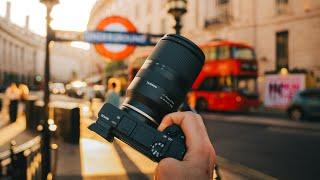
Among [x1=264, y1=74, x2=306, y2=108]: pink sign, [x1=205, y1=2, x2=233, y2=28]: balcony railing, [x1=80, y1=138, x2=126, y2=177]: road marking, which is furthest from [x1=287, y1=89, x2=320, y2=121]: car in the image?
[x1=205, y1=2, x2=233, y2=28]: balcony railing

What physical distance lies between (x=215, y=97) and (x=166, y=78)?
17.5 meters

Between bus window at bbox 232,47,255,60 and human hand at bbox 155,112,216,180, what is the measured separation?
17456 millimetres

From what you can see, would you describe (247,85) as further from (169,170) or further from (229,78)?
(169,170)

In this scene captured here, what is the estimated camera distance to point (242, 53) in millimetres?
18656

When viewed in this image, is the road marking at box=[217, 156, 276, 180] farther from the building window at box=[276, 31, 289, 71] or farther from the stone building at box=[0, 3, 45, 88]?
the stone building at box=[0, 3, 45, 88]

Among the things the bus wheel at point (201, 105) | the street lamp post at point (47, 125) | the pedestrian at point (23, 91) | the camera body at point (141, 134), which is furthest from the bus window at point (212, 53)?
the camera body at point (141, 134)

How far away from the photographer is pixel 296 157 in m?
7.66

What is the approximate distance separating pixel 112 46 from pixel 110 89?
144 inches

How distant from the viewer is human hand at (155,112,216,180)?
119cm

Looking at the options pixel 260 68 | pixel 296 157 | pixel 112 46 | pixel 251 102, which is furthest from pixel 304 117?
pixel 112 46

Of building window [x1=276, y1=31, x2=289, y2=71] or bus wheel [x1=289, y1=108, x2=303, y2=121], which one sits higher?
building window [x1=276, y1=31, x2=289, y2=71]

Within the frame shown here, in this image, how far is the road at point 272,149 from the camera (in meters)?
6.53

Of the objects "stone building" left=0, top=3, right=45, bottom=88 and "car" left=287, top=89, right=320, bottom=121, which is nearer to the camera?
"car" left=287, top=89, right=320, bottom=121

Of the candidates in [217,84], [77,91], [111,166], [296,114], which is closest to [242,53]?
[217,84]
